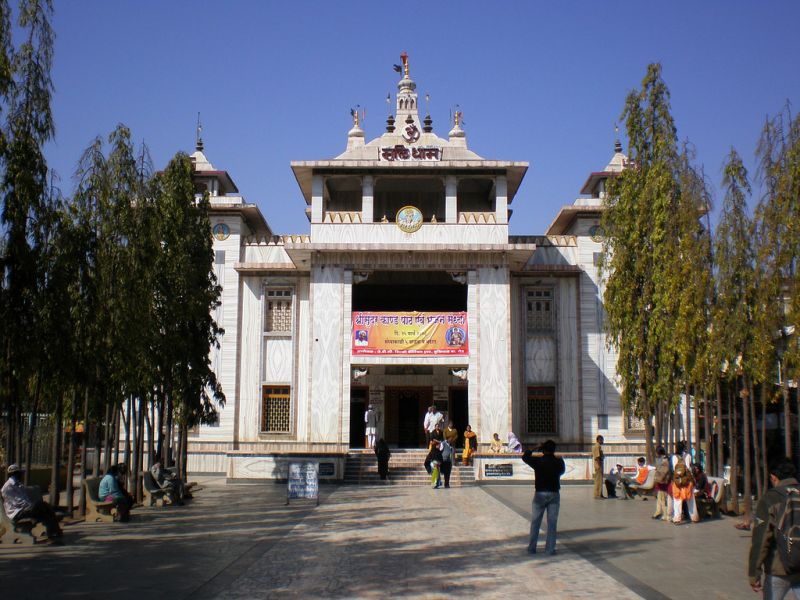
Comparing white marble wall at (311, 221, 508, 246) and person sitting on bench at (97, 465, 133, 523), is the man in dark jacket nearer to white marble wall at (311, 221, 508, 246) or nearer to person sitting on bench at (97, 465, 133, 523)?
person sitting on bench at (97, 465, 133, 523)

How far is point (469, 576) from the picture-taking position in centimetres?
969

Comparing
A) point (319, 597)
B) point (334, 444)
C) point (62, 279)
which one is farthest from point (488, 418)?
point (319, 597)

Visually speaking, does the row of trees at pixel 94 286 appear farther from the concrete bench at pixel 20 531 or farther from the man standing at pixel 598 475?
the man standing at pixel 598 475

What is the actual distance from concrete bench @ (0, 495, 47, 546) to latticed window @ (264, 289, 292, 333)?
728 inches

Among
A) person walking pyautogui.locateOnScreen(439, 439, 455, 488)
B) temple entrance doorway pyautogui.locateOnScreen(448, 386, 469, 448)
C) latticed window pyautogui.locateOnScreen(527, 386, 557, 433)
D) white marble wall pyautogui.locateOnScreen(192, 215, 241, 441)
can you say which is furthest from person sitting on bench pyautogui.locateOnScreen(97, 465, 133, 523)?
latticed window pyautogui.locateOnScreen(527, 386, 557, 433)

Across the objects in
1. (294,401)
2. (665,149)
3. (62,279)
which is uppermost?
(665,149)

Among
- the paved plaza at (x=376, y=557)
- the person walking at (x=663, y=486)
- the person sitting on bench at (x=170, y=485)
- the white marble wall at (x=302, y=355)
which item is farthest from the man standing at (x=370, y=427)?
the person walking at (x=663, y=486)

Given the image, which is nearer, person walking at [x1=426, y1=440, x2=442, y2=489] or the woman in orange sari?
person walking at [x1=426, y1=440, x2=442, y2=489]

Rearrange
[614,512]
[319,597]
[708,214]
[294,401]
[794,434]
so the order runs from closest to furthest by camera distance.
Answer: [319,597] → [614,512] → [708,214] → [794,434] → [294,401]

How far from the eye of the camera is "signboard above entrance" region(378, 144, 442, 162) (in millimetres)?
29359

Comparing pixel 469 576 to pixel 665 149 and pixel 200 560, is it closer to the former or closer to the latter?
pixel 200 560

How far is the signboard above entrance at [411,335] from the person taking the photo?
28.4 meters

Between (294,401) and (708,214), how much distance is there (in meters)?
17.0

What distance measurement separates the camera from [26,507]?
1234 cm
